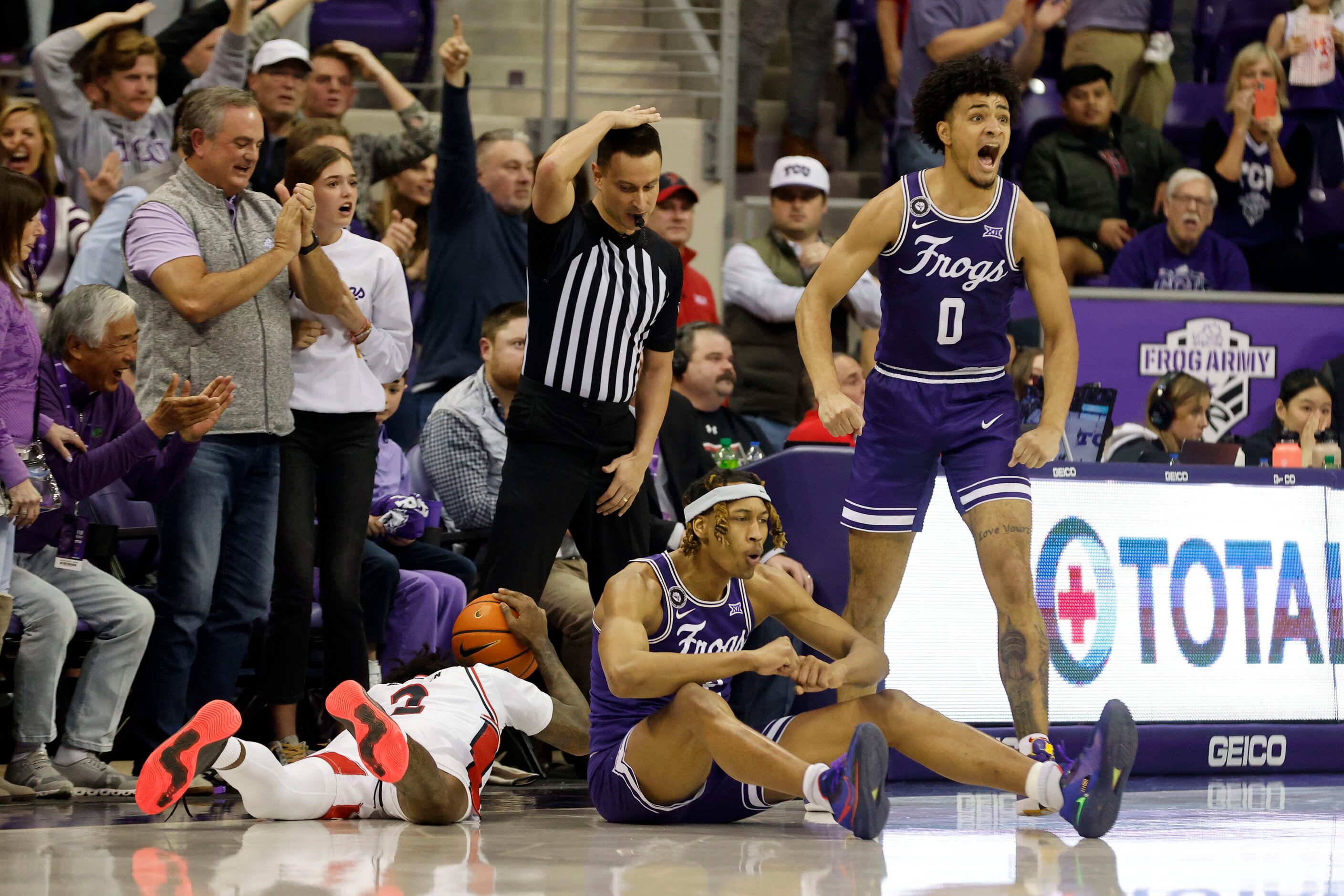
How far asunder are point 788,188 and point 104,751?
15.7 ft

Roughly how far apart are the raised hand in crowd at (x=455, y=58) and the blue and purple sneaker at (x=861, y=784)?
13.4 ft

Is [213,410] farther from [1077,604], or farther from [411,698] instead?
[1077,604]

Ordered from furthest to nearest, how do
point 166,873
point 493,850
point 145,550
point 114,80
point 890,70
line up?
point 890,70 < point 114,80 < point 145,550 < point 493,850 < point 166,873

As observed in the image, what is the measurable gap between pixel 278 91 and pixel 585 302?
8.79 feet

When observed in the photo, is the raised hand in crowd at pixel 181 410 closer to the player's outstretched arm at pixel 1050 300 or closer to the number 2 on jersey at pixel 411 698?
the number 2 on jersey at pixel 411 698

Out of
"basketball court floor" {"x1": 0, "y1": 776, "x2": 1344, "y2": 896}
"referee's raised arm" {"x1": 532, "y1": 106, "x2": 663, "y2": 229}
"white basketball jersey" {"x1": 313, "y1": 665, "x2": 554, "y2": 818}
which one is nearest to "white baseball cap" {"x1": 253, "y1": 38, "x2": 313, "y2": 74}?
"referee's raised arm" {"x1": 532, "y1": 106, "x2": 663, "y2": 229}

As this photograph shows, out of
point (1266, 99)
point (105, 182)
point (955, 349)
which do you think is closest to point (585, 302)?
point (955, 349)

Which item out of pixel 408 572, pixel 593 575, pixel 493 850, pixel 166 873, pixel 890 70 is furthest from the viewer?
pixel 890 70

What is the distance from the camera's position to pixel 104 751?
588cm

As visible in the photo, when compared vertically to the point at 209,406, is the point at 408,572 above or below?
below

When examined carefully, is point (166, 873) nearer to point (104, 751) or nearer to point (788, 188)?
point (104, 751)

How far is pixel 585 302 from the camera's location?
5945mm

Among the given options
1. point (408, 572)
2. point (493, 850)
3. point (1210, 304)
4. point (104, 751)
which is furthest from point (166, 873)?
point (1210, 304)

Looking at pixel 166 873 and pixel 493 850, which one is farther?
pixel 493 850
